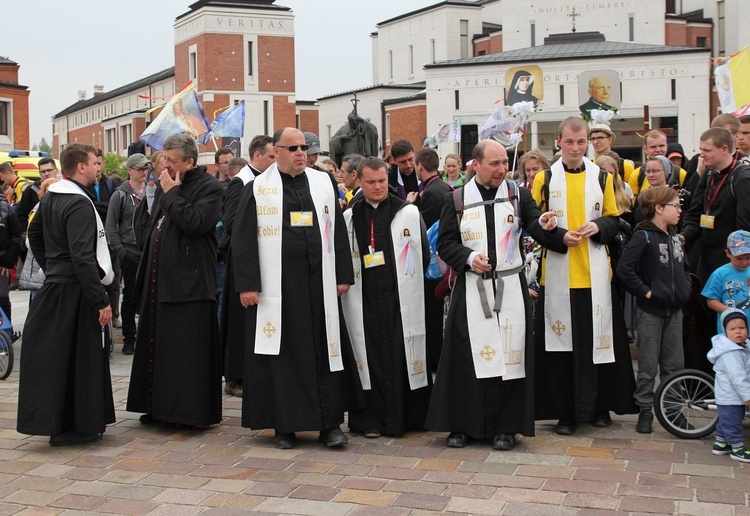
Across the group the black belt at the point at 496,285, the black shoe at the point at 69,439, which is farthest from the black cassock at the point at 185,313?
the black belt at the point at 496,285

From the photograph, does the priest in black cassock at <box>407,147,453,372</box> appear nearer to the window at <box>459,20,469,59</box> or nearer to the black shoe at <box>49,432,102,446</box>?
the black shoe at <box>49,432,102,446</box>

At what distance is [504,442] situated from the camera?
262 inches

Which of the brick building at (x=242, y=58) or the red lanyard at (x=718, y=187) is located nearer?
the red lanyard at (x=718, y=187)

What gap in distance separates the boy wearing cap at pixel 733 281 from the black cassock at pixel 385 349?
214 centimetres

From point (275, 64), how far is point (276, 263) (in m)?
67.1

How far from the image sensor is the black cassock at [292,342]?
6.86 meters

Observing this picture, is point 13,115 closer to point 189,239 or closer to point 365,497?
point 189,239

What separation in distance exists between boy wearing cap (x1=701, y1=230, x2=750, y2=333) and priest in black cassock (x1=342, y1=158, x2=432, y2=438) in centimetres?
204

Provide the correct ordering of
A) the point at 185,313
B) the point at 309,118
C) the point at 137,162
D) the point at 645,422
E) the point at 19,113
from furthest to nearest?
the point at 309,118, the point at 19,113, the point at 137,162, the point at 185,313, the point at 645,422

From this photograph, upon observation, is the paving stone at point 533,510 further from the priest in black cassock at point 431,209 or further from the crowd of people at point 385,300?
the priest in black cassock at point 431,209

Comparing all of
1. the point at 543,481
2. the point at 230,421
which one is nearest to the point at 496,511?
the point at 543,481

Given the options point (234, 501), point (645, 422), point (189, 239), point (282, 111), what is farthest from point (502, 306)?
point (282, 111)

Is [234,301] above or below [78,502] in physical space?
above

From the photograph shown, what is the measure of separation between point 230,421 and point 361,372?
1.22 metres
